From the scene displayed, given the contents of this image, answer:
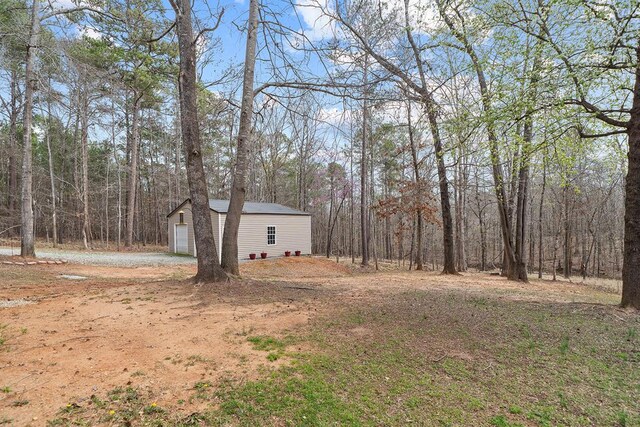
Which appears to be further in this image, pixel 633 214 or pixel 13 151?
pixel 13 151

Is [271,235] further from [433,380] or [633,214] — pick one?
[433,380]

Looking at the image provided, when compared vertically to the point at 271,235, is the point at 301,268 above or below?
below

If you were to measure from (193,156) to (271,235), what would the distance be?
11.9 meters

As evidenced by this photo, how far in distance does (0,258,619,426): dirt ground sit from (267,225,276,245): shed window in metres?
11.4

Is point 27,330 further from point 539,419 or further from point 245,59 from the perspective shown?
point 245,59

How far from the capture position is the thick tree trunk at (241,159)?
20.8ft

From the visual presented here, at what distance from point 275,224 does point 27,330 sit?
46.5 feet

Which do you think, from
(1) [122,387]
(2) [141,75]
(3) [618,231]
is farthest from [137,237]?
(3) [618,231]

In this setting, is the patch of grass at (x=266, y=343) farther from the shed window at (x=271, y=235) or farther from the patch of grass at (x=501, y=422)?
the shed window at (x=271, y=235)

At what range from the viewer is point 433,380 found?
2.76 m

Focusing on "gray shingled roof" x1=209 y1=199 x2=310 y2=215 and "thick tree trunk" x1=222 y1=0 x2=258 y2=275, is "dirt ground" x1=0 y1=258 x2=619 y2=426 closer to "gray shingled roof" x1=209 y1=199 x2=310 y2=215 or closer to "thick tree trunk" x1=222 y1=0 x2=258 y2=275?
"thick tree trunk" x1=222 y1=0 x2=258 y2=275

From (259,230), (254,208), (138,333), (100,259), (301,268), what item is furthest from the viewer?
(254,208)

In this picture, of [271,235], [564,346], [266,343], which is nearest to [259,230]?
[271,235]

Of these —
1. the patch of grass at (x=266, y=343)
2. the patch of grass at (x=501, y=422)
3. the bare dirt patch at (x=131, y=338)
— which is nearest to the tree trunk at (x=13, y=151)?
the bare dirt patch at (x=131, y=338)
